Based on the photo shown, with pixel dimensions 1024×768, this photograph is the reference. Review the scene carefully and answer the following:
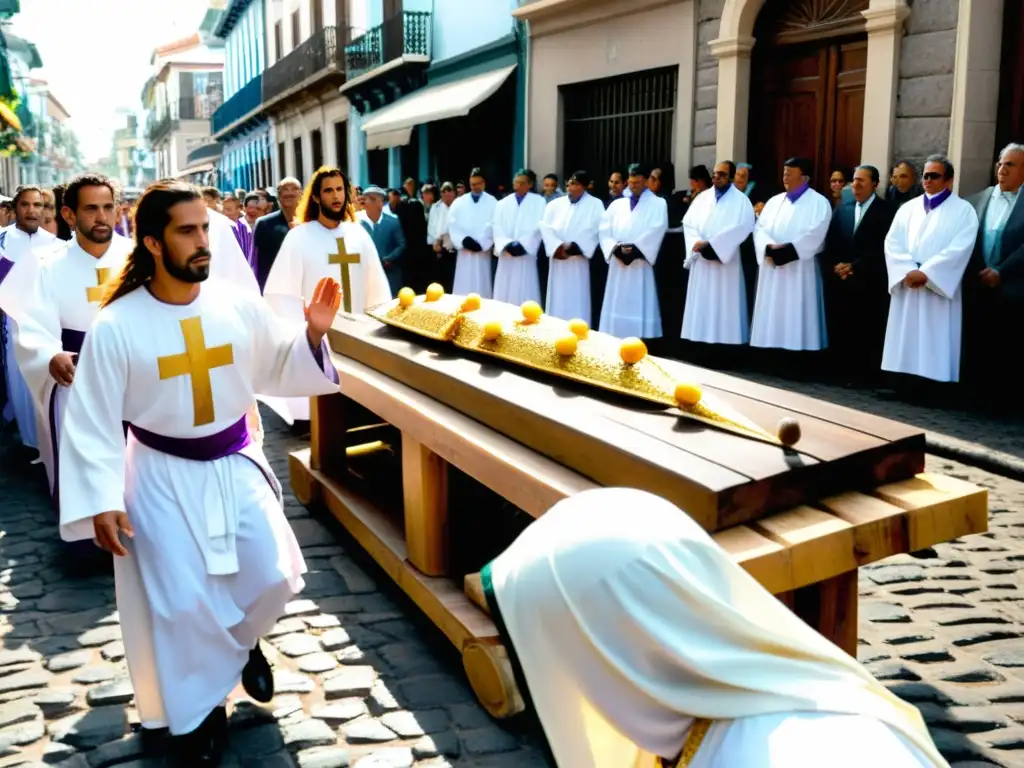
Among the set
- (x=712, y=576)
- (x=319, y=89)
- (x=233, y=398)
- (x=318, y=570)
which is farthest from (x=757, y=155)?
(x=319, y=89)

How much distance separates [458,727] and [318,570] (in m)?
1.60

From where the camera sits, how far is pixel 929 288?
26.3 ft

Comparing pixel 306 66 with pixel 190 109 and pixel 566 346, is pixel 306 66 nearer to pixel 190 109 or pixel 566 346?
pixel 566 346

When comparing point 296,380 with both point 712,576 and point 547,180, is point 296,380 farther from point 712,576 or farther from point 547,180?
point 547,180

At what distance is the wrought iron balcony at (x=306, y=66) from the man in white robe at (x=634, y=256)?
14.7 meters

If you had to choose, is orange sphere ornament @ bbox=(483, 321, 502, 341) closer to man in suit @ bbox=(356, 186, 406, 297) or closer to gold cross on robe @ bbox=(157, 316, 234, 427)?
gold cross on robe @ bbox=(157, 316, 234, 427)

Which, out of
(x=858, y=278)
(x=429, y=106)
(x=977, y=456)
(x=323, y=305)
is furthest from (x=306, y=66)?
(x=323, y=305)

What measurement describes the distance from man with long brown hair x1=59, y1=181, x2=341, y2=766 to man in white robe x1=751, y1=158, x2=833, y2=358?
6.47 metres

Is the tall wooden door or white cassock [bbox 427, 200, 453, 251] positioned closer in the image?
the tall wooden door

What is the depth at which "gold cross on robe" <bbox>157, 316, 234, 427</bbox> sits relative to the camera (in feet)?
10.9

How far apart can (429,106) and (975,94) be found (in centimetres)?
1031

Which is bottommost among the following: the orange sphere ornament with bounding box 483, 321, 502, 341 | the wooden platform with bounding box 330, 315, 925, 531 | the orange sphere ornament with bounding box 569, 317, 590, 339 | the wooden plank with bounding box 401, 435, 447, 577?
the wooden plank with bounding box 401, 435, 447, 577

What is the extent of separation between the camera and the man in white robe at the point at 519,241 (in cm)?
1219

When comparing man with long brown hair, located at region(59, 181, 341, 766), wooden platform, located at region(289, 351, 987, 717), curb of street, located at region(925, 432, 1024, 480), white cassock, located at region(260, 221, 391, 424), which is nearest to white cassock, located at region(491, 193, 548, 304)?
white cassock, located at region(260, 221, 391, 424)
